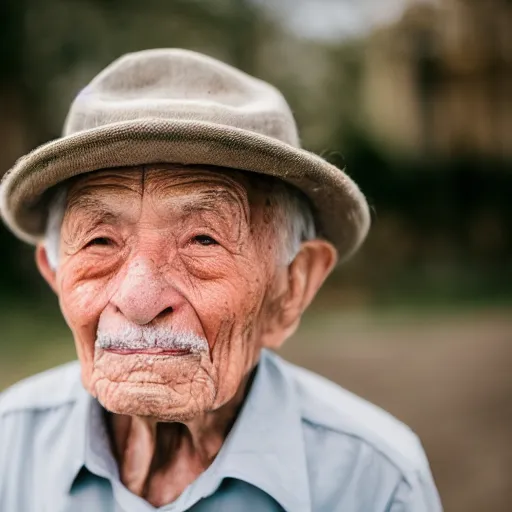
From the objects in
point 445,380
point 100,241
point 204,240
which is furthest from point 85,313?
point 445,380

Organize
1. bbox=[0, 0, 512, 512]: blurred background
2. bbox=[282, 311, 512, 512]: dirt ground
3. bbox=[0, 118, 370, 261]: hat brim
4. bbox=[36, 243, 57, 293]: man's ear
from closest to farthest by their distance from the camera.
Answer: bbox=[0, 118, 370, 261]: hat brim → bbox=[36, 243, 57, 293]: man's ear → bbox=[282, 311, 512, 512]: dirt ground → bbox=[0, 0, 512, 512]: blurred background

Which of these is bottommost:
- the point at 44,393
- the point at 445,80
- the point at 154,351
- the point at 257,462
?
the point at 257,462

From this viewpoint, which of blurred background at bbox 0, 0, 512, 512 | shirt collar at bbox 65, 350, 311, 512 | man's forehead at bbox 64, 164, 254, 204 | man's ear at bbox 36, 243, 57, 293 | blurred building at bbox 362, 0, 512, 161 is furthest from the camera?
blurred building at bbox 362, 0, 512, 161

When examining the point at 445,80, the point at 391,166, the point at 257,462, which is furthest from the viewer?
the point at 445,80

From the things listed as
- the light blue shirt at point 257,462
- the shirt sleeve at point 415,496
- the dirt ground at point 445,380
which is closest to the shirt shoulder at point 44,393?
the light blue shirt at point 257,462

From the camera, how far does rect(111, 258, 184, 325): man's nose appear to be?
154cm

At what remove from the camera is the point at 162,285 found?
1572 mm

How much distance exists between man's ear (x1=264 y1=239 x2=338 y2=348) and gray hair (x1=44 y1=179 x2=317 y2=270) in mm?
45

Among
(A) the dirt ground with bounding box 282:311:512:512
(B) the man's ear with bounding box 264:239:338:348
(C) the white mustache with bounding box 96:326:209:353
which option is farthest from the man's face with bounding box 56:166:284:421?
(A) the dirt ground with bounding box 282:311:512:512

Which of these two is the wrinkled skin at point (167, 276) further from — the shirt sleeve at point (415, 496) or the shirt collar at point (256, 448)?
the shirt sleeve at point (415, 496)

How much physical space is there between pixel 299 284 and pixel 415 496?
0.68 meters

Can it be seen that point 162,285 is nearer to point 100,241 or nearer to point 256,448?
point 100,241

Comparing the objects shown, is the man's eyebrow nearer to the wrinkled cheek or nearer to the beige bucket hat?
the beige bucket hat

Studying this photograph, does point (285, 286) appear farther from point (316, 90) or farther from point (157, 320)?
point (316, 90)
